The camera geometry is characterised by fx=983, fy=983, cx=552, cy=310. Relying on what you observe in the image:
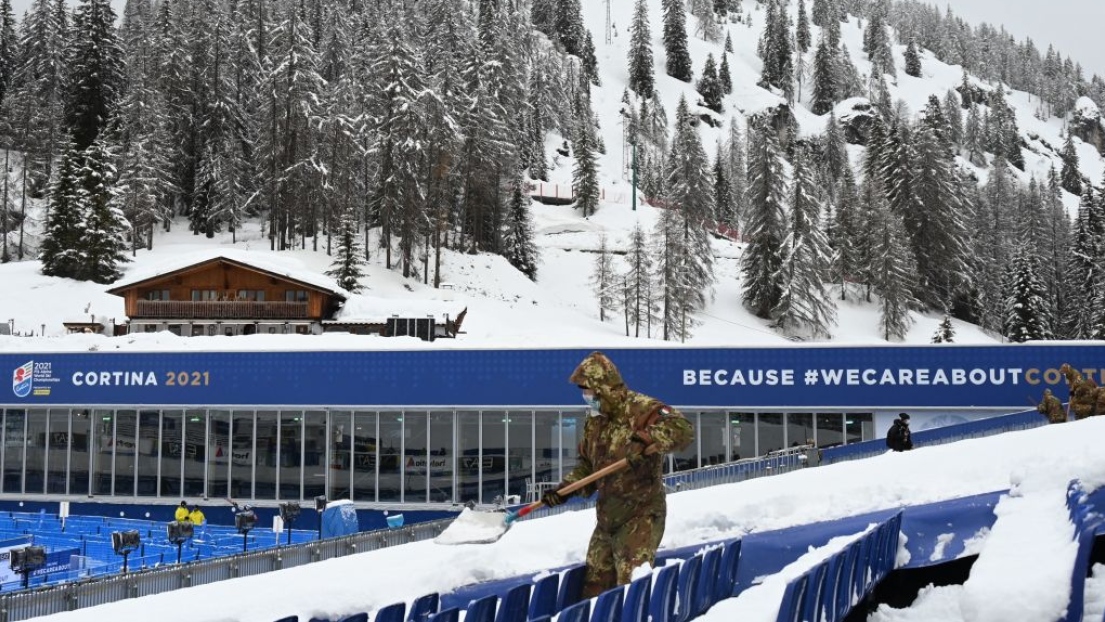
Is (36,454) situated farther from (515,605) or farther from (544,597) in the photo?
(515,605)

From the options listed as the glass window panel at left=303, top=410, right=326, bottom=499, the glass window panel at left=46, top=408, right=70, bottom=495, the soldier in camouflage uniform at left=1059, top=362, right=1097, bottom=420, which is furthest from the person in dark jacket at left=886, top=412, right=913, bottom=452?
the glass window panel at left=46, top=408, right=70, bottom=495

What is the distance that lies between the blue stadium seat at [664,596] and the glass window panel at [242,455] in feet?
71.0

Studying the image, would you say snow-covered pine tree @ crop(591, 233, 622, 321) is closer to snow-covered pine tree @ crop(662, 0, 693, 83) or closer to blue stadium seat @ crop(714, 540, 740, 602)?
blue stadium seat @ crop(714, 540, 740, 602)

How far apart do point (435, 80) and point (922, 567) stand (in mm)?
58345

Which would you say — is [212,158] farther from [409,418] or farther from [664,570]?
[664,570]

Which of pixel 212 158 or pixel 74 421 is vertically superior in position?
pixel 212 158

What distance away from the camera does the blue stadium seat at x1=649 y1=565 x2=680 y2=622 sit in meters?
5.48

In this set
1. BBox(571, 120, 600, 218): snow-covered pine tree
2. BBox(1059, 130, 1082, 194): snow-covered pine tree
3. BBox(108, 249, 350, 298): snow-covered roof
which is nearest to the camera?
BBox(108, 249, 350, 298): snow-covered roof

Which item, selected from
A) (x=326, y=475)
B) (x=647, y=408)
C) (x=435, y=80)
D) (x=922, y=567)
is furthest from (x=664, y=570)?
(x=435, y=80)

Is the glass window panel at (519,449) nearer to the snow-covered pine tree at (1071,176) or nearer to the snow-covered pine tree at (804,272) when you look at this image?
the snow-covered pine tree at (804,272)

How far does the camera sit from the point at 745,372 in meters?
23.9

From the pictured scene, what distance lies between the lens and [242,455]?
83.9ft

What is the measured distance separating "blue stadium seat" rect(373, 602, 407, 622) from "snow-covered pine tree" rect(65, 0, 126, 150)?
241ft

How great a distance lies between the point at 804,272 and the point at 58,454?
146 feet
